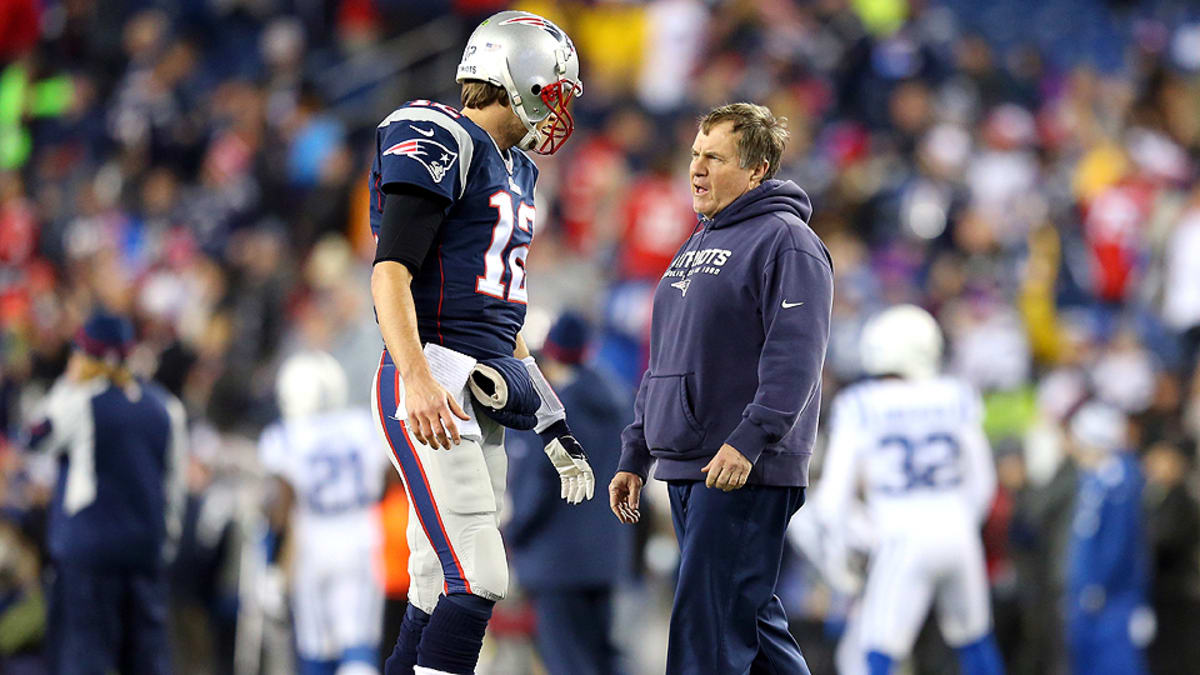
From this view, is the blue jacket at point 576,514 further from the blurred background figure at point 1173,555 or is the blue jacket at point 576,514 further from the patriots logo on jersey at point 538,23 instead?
the patriots logo on jersey at point 538,23

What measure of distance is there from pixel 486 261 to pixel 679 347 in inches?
26.8

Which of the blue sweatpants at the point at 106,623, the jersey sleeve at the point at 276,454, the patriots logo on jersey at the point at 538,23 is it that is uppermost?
the patriots logo on jersey at the point at 538,23

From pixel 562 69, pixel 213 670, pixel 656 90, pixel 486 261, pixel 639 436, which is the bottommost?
pixel 213 670

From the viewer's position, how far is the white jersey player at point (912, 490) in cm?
891

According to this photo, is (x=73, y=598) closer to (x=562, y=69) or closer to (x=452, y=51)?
(x=562, y=69)

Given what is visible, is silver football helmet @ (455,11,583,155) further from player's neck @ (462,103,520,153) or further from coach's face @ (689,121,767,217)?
coach's face @ (689,121,767,217)

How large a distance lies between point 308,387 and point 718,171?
17.3 feet

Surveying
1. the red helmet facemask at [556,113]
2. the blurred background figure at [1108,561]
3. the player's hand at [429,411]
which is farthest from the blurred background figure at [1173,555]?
the player's hand at [429,411]

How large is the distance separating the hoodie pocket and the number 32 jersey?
13.3ft

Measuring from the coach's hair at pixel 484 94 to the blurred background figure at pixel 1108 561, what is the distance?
6535mm

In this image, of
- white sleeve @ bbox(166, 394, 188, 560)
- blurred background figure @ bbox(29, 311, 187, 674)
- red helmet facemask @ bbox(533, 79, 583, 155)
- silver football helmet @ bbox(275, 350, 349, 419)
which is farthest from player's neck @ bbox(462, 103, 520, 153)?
silver football helmet @ bbox(275, 350, 349, 419)

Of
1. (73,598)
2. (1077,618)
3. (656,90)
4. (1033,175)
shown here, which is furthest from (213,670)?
(1033,175)

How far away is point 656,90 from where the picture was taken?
623 inches

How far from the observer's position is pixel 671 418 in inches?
198
